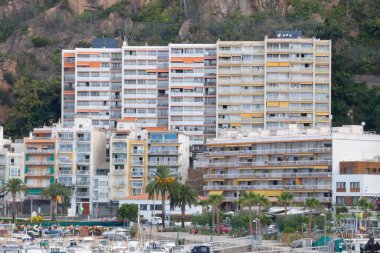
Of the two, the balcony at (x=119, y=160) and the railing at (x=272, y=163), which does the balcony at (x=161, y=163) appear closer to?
the balcony at (x=119, y=160)

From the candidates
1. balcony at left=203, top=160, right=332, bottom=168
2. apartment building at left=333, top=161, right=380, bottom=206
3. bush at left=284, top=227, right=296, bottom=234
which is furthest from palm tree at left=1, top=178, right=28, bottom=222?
bush at left=284, top=227, right=296, bottom=234

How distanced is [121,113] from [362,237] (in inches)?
2865

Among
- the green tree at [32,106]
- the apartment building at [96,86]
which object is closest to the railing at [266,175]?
the apartment building at [96,86]

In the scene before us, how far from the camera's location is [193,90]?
17700cm

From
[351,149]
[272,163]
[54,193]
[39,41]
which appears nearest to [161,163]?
[54,193]

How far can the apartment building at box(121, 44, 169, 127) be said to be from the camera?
178125mm

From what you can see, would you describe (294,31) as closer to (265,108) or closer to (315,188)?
(265,108)

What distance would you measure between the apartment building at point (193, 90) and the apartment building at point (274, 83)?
7.08ft

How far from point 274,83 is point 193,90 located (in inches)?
410

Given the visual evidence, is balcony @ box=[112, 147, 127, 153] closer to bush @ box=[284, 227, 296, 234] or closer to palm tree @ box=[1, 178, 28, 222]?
palm tree @ box=[1, 178, 28, 222]

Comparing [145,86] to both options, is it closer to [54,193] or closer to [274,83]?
[274,83]

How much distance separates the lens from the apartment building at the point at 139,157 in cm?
16250

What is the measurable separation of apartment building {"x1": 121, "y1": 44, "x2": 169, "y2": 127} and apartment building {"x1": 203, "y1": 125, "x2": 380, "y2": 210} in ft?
64.3

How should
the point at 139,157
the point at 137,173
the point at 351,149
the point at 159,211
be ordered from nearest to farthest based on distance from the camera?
the point at 351,149 → the point at 159,211 → the point at 137,173 → the point at 139,157
